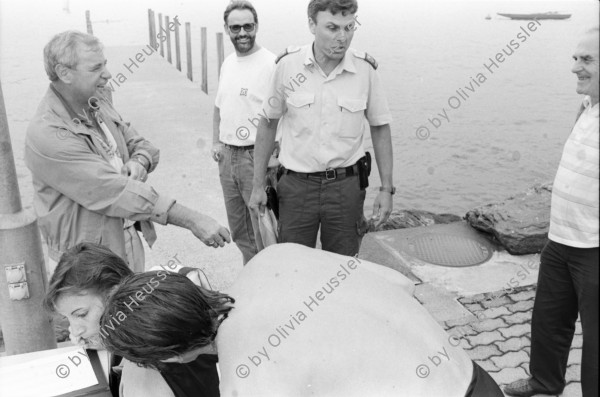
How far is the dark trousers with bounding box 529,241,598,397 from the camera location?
235 cm

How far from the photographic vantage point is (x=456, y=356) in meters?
1.61

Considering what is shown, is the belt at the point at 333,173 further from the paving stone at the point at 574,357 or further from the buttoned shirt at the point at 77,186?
the paving stone at the point at 574,357

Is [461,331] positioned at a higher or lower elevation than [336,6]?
lower

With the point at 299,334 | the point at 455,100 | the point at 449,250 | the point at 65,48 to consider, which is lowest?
the point at 455,100

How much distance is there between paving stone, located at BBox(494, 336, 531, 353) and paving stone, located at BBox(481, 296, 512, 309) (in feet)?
1.19

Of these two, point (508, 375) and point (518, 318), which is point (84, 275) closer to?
point (508, 375)

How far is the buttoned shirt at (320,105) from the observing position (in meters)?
3.19

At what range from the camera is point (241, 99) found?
3.83m

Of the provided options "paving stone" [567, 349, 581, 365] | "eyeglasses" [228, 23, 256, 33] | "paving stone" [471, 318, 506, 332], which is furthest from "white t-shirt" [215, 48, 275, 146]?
"paving stone" [567, 349, 581, 365]

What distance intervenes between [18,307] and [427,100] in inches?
514

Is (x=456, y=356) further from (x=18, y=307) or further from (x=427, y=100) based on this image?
(x=427, y=100)

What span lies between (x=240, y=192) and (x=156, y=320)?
2.42 meters

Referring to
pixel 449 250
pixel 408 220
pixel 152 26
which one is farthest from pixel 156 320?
pixel 152 26

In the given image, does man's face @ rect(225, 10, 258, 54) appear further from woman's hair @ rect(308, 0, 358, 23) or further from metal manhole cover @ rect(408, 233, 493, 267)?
metal manhole cover @ rect(408, 233, 493, 267)
